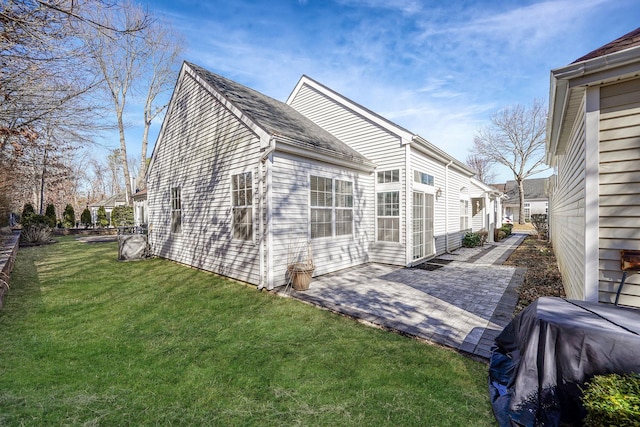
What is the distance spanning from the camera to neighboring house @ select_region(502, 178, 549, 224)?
120 ft

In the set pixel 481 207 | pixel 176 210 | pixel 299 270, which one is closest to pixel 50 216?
pixel 176 210

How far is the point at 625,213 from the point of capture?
284 centimetres

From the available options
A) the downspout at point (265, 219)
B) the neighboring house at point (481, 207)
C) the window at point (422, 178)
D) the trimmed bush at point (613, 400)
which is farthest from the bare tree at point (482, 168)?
the trimmed bush at point (613, 400)

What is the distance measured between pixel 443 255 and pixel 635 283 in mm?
8448

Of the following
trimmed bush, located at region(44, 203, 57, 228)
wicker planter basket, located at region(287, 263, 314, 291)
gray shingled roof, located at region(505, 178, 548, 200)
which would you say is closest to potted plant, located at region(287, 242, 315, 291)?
wicker planter basket, located at region(287, 263, 314, 291)

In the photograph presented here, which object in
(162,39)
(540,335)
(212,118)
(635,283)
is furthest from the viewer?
(162,39)

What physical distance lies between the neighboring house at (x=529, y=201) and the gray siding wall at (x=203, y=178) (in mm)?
39785

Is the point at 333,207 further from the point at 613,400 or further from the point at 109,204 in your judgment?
the point at 109,204

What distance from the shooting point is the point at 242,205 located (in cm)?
682

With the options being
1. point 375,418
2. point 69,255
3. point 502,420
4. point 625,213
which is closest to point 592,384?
point 502,420

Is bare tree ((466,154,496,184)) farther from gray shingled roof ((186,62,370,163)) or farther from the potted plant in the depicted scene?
the potted plant

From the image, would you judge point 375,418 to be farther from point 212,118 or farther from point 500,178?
point 500,178

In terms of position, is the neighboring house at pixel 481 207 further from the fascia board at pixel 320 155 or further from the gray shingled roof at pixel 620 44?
the gray shingled roof at pixel 620 44

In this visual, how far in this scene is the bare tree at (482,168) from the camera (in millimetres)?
39963
